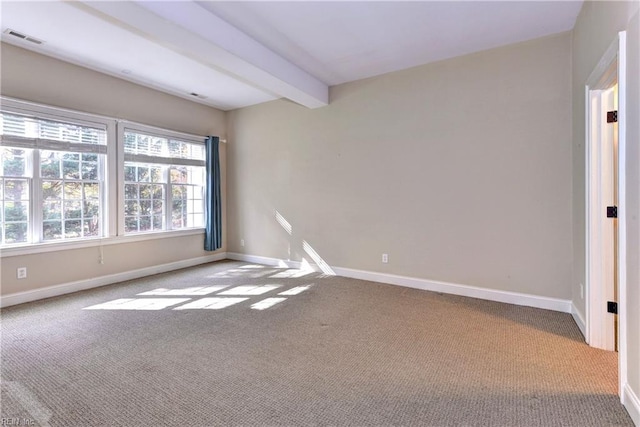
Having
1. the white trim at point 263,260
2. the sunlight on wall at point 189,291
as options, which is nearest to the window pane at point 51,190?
the sunlight on wall at point 189,291

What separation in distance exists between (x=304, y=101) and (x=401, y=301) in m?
3.08

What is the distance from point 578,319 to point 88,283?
5632mm

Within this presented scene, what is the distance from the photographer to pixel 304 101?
4.58 metres

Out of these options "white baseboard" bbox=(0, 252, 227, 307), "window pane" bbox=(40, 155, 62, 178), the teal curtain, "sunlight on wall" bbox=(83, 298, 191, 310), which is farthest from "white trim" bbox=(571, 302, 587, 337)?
"window pane" bbox=(40, 155, 62, 178)

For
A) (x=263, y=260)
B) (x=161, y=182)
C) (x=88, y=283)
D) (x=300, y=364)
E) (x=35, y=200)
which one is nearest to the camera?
(x=300, y=364)

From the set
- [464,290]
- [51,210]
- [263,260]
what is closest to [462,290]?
[464,290]

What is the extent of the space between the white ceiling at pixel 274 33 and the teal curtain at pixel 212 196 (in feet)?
5.15

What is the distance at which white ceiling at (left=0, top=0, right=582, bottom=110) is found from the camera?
2.75 metres

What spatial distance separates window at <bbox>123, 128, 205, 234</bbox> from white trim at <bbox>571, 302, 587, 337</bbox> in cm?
551

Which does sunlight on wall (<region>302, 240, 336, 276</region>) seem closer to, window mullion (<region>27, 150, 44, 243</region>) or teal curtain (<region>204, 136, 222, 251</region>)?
teal curtain (<region>204, 136, 222, 251</region>)

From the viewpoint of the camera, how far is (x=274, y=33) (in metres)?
3.24

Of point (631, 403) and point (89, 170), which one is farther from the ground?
point (89, 170)

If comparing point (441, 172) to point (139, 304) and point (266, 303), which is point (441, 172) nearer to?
point (266, 303)

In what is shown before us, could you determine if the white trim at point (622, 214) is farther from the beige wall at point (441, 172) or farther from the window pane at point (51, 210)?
the window pane at point (51, 210)
